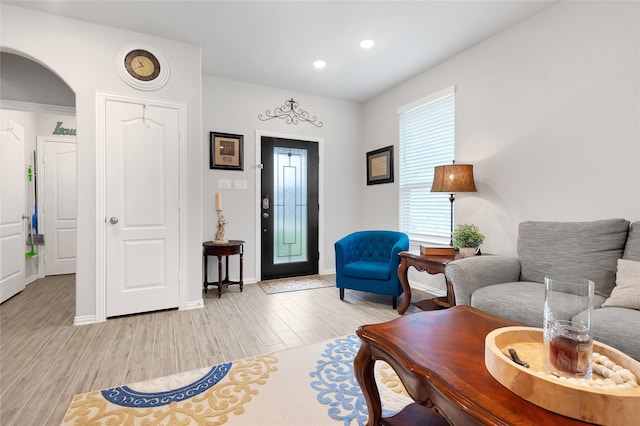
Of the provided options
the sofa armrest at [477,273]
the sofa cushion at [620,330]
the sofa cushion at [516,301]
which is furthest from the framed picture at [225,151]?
the sofa cushion at [620,330]

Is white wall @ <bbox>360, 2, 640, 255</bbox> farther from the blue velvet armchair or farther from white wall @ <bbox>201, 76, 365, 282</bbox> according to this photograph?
white wall @ <bbox>201, 76, 365, 282</bbox>

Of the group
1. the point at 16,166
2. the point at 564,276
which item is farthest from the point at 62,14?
the point at 564,276

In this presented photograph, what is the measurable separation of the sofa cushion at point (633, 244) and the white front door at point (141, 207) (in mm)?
3556

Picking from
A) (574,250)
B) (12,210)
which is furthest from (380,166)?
(12,210)

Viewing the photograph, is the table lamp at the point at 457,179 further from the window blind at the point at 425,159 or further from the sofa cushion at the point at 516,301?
the sofa cushion at the point at 516,301

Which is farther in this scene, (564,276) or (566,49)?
(566,49)

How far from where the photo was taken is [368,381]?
4.34 ft

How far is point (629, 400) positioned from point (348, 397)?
126 centimetres

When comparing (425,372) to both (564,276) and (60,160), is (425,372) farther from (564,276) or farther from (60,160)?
(60,160)

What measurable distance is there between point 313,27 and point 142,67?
5.54 feet

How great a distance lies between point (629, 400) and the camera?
75cm

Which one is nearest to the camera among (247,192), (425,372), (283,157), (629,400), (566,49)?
(629,400)

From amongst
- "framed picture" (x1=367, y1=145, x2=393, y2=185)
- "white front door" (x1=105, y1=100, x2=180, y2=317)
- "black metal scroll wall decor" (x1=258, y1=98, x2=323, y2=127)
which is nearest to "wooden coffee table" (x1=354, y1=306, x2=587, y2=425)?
"white front door" (x1=105, y1=100, x2=180, y2=317)

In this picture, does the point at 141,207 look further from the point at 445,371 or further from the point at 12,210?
the point at 445,371
